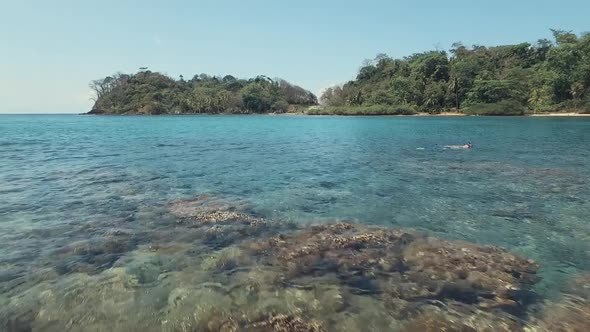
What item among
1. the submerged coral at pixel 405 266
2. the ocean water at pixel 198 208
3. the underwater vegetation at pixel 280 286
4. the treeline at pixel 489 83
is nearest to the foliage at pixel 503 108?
the treeline at pixel 489 83

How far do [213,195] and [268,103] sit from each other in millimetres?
175959

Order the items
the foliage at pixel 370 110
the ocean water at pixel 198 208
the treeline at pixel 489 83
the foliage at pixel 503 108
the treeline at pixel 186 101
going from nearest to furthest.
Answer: the ocean water at pixel 198 208 < the treeline at pixel 489 83 < the foliage at pixel 503 108 < the foliage at pixel 370 110 < the treeline at pixel 186 101

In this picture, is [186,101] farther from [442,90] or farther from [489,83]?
[489,83]

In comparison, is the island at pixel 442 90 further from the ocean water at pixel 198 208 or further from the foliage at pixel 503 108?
the ocean water at pixel 198 208

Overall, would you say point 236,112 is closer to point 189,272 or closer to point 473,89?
point 473,89

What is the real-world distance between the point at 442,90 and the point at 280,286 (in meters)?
133

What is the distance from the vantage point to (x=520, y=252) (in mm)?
9578

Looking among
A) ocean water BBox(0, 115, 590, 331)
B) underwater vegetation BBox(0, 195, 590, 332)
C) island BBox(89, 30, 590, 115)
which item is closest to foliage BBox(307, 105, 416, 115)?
island BBox(89, 30, 590, 115)

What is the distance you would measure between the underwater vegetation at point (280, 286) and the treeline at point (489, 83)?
110512 mm

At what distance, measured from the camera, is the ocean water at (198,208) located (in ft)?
23.2

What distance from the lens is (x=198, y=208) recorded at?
13.4 meters

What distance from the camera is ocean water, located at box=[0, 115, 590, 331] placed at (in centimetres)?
707

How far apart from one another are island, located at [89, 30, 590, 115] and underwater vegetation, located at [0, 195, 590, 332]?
4385 inches

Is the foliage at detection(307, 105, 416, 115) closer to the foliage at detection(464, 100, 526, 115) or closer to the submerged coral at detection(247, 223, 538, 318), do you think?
the foliage at detection(464, 100, 526, 115)
